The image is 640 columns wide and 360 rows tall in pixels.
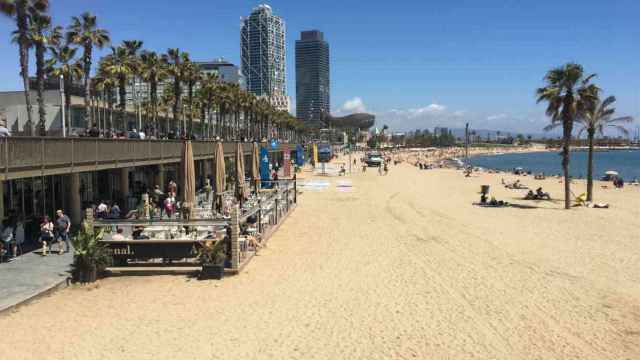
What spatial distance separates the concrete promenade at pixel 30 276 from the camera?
10.2 m

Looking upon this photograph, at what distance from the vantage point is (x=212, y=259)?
1209 cm

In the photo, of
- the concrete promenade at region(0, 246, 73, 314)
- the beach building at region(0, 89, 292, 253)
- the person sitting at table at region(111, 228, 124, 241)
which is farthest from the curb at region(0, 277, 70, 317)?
the beach building at region(0, 89, 292, 253)

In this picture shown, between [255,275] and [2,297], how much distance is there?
5443 mm

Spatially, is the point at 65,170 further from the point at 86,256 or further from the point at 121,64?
the point at 121,64

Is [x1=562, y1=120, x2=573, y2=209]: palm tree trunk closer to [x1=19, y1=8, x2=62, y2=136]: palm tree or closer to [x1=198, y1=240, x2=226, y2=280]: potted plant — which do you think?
[x1=198, y1=240, x2=226, y2=280]: potted plant

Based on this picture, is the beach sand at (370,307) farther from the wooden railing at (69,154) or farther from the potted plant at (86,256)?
the wooden railing at (69,154)

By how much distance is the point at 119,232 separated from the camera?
12672mm

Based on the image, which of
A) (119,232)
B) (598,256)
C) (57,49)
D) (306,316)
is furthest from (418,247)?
(57,49)

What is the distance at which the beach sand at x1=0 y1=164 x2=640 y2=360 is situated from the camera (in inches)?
320

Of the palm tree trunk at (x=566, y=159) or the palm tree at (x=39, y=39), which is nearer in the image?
the palm tree at (x=39, y=39)

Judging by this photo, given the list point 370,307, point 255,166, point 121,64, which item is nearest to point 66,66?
point 121,64

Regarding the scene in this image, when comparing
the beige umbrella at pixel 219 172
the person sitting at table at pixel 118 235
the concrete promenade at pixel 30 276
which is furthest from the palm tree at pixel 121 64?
the person sitting at table at pixel 118 235

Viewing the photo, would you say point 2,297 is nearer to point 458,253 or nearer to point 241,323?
point 241,323

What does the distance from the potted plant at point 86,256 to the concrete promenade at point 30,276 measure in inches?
15.2
